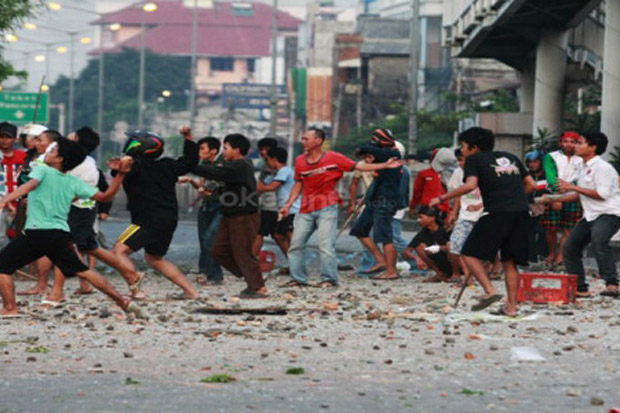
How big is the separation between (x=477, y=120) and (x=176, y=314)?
27.2m

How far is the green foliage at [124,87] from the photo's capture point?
135 meters

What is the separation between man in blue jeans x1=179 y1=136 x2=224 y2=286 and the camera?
1669 centimetres

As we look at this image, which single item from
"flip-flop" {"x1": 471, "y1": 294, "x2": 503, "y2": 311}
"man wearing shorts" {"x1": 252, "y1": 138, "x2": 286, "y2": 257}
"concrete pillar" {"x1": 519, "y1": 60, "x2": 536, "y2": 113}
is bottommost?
"flip-flop" {"x1": 471, "y1": 294, "x2": 503, "y2": 311}

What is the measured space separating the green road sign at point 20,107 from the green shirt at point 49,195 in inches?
1417

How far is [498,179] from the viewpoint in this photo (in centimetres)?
1298

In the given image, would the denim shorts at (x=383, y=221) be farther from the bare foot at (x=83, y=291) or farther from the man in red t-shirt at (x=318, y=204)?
the bare foot at (x=83, y=291)

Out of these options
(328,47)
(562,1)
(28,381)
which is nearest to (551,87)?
(562,1)

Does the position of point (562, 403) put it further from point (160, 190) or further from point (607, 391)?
point (160, 190)

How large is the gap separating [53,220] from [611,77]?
770 inches

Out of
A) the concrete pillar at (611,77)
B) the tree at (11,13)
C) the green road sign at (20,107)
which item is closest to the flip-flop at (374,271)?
the tree at (11,13)

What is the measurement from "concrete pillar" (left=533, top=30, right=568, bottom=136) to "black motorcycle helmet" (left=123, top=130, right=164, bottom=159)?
25251mm

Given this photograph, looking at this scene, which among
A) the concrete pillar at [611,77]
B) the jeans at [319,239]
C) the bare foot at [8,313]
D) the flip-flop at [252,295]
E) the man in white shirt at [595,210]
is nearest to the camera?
the bare foot at [8,313]

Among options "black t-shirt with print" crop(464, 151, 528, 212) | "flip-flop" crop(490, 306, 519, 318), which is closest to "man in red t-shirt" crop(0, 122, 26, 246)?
"black t-shirt with print" crop(464, 151, 528, 212)

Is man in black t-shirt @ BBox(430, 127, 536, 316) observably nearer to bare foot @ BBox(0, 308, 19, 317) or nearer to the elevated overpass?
bare foot @ BBox(0, 308, 19, 317)
